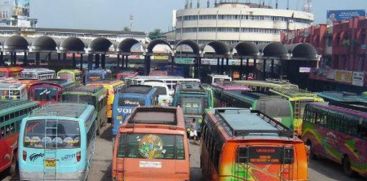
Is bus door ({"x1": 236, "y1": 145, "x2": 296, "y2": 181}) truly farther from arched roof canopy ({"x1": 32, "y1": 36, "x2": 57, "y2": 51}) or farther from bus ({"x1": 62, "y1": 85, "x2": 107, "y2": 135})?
arched roof canopy ({"x1": 32, "y1": 36, "x2": 57, "y2": 51})

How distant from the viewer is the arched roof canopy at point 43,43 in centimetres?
7144

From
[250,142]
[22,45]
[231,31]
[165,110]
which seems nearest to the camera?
[250,142]

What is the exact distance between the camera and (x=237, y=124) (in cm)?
1313

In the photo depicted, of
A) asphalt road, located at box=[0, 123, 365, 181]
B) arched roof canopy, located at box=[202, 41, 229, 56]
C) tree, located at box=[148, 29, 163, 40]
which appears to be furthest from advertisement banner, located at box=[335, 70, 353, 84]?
tree, located at box=[148, 29, 163, 40]

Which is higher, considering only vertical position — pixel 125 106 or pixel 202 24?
pixel 202 24

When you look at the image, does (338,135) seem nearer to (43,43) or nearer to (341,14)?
(43,43)

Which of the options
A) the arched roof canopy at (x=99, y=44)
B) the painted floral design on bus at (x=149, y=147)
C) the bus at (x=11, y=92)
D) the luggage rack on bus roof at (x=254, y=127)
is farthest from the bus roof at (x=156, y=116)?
the arched roof canopy at (x=99, y=44)

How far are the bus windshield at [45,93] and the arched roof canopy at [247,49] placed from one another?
41788mm

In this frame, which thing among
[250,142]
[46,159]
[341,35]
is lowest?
[46,159]

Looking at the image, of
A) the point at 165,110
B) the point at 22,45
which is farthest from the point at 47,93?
the point at 22,45

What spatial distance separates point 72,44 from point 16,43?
25.3 feet

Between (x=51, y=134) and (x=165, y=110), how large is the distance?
334 cm

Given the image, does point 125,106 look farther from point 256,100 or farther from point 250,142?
point 250,142

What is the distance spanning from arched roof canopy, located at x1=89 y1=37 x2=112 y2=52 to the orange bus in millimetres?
60287
